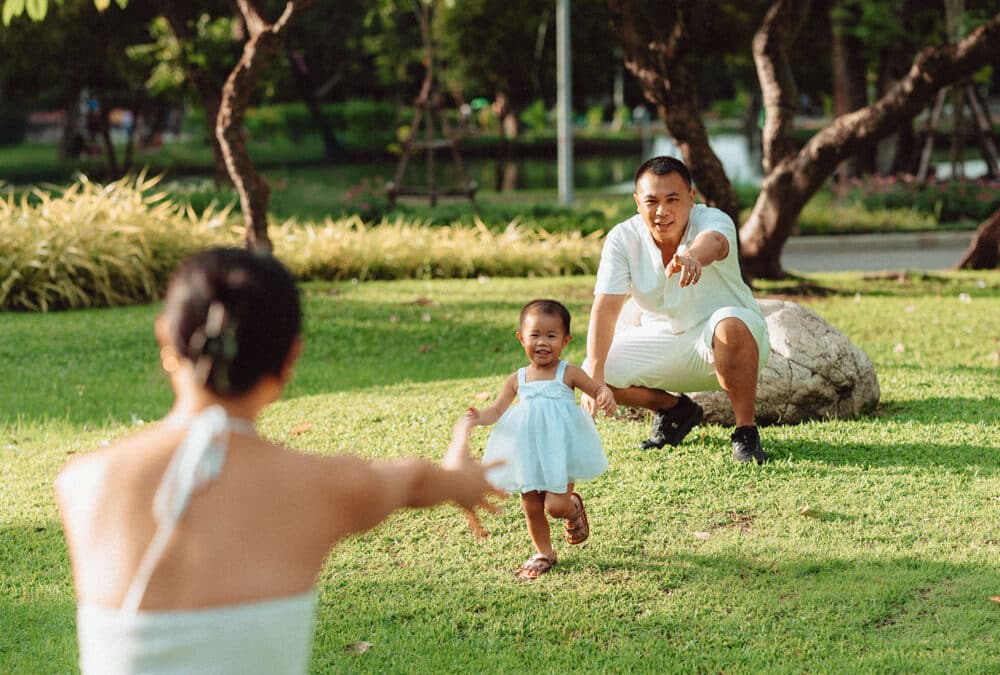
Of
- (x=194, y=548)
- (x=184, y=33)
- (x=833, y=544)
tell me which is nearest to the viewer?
(x=194, y=548)

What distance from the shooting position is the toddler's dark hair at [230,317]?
1.95 m

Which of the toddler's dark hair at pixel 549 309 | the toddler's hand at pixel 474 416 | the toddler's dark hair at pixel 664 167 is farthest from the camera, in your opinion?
the toddler's dark hair at pixel 664 167

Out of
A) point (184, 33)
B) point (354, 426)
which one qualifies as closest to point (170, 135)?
point (184, 33)

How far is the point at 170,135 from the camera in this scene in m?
62.9

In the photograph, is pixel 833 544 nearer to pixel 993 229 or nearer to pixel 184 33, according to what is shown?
pixel 993 229

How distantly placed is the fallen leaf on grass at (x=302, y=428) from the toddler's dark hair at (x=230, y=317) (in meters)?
4.36

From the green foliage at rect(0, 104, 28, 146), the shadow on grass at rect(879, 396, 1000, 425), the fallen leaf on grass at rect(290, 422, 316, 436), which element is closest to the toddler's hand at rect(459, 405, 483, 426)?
the fallen leaf on grass at rect(290, 422, 316, 436)

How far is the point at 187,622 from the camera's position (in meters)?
1.95

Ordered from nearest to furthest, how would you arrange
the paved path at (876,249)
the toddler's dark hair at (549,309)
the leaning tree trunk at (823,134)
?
the toddler's dark hair at (549,309) < the leaning tree trunk at (823,134) < the paved path at (876,249)

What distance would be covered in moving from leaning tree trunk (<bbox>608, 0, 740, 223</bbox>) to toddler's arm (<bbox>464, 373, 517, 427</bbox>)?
626 centimetres

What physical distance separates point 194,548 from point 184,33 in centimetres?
1727

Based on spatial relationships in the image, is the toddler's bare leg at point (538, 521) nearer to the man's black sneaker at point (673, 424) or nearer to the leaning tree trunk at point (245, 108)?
the man's black sneaker at point (673, 424)

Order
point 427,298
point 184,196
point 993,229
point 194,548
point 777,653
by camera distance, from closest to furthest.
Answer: point 194,548
point 777,653
point 427,298
point 993,229
point 184,196

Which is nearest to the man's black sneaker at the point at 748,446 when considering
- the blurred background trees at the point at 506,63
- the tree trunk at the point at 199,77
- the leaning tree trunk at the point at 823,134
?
the blurred background trees at the point at 506,63
